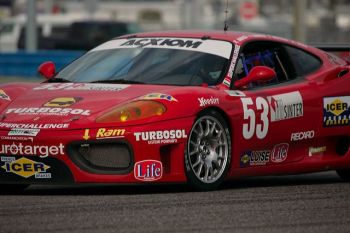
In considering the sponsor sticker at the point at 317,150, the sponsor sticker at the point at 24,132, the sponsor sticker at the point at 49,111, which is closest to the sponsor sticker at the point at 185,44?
the sponsor sticker at the point at 317,150

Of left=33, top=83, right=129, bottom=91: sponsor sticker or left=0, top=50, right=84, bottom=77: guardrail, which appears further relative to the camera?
left=0, top=50, right=84, bottom=77: guardrail

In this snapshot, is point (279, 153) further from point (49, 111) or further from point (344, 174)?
point (49, 111)

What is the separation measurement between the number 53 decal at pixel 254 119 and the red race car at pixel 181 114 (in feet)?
0.04

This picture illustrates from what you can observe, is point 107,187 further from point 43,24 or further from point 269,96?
point 43,24

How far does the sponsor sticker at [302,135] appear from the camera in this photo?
915 cm

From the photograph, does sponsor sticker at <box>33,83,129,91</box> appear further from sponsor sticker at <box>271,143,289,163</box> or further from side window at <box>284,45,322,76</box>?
side window at <box>284,45,322,76</box>

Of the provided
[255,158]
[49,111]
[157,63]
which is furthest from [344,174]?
[49,111]

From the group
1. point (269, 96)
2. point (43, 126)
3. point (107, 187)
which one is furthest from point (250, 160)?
point (43, 126)

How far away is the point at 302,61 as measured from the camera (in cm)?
977

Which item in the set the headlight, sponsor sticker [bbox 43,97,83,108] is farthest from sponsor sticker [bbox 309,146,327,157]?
sponsor sticker [bbox 43,97,83,108]

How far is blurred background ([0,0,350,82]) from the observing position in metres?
25.4

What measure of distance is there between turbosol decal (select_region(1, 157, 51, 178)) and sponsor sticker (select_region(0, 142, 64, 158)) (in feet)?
0.17

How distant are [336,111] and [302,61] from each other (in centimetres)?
57

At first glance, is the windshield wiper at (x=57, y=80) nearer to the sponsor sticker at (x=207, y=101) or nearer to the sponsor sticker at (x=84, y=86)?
the sponsor sticker at (x=84, y=86)
